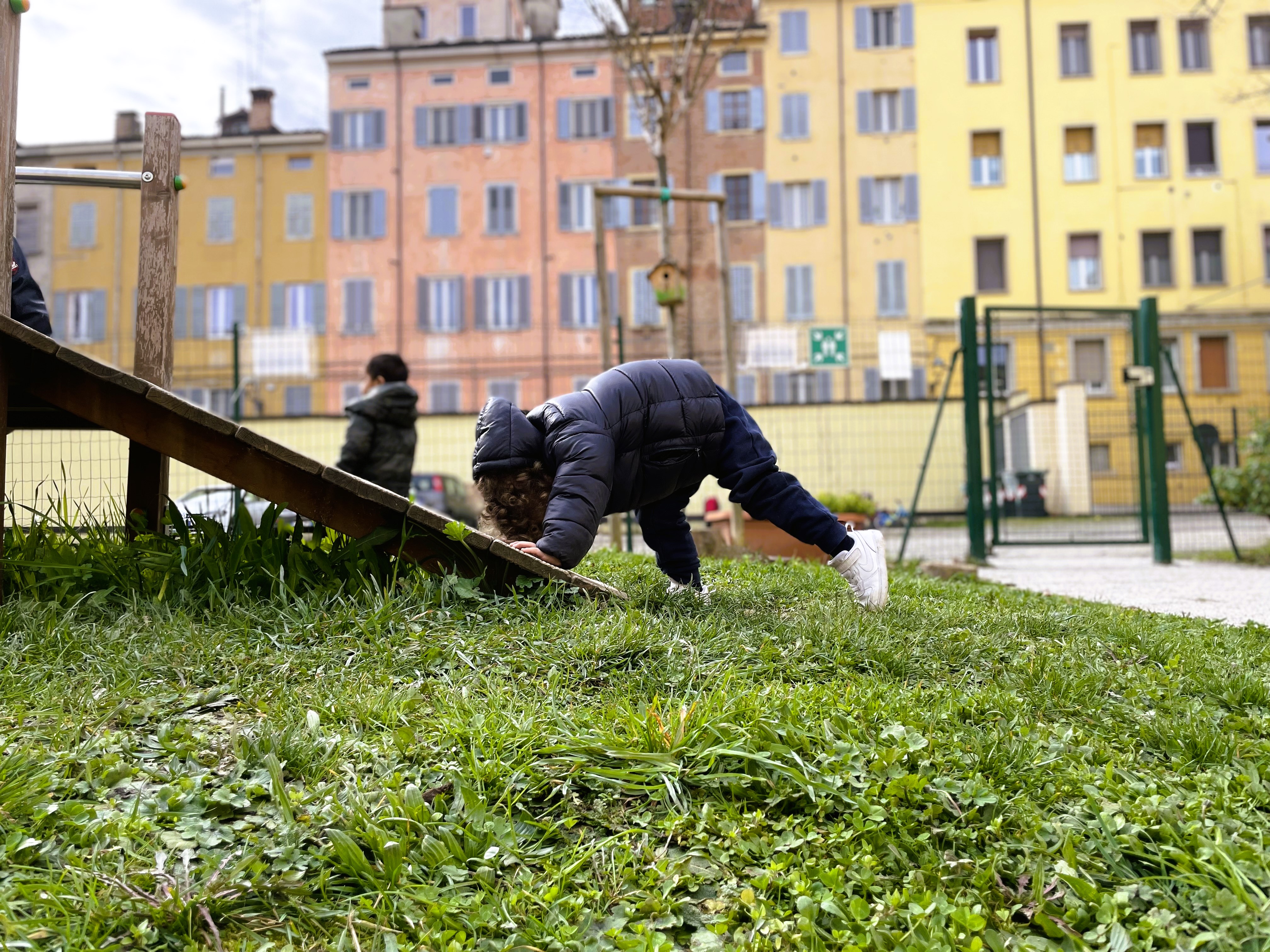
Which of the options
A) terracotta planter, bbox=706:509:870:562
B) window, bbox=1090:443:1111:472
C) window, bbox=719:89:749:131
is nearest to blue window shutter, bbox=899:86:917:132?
window, bbox=719:89:749:131

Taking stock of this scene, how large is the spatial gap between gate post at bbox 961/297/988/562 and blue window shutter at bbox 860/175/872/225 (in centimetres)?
2424

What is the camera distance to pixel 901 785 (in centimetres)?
225

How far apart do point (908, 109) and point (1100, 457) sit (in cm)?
1807

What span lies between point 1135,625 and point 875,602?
3.21 ft

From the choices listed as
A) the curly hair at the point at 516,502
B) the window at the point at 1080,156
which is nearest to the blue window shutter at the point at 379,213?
the window at the point at 1080,156

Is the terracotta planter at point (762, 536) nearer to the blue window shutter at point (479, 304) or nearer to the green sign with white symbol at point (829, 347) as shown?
the green sign with white symbol at point (829, 347)

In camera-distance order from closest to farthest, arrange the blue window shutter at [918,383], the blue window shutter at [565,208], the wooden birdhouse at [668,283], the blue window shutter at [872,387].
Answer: the wooden birdhouse at [668,283] → the blue window shutter at [872,387] → the blue window shutter at [918,383] → the blue window shutter at [565,208]

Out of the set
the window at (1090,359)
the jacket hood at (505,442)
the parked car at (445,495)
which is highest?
the window at (1090,359)

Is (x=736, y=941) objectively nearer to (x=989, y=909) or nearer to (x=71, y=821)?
(x=989, y=909)

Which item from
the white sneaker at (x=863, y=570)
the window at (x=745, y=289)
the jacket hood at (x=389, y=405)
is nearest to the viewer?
the white sneaker at (x=863, y=570)

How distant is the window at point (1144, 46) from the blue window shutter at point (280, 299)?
28.3 m

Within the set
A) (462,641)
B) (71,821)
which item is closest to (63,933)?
(71,821)

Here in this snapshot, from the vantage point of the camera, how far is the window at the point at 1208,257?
32125mm

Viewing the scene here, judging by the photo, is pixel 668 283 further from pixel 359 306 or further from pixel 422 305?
pixel 359 306
